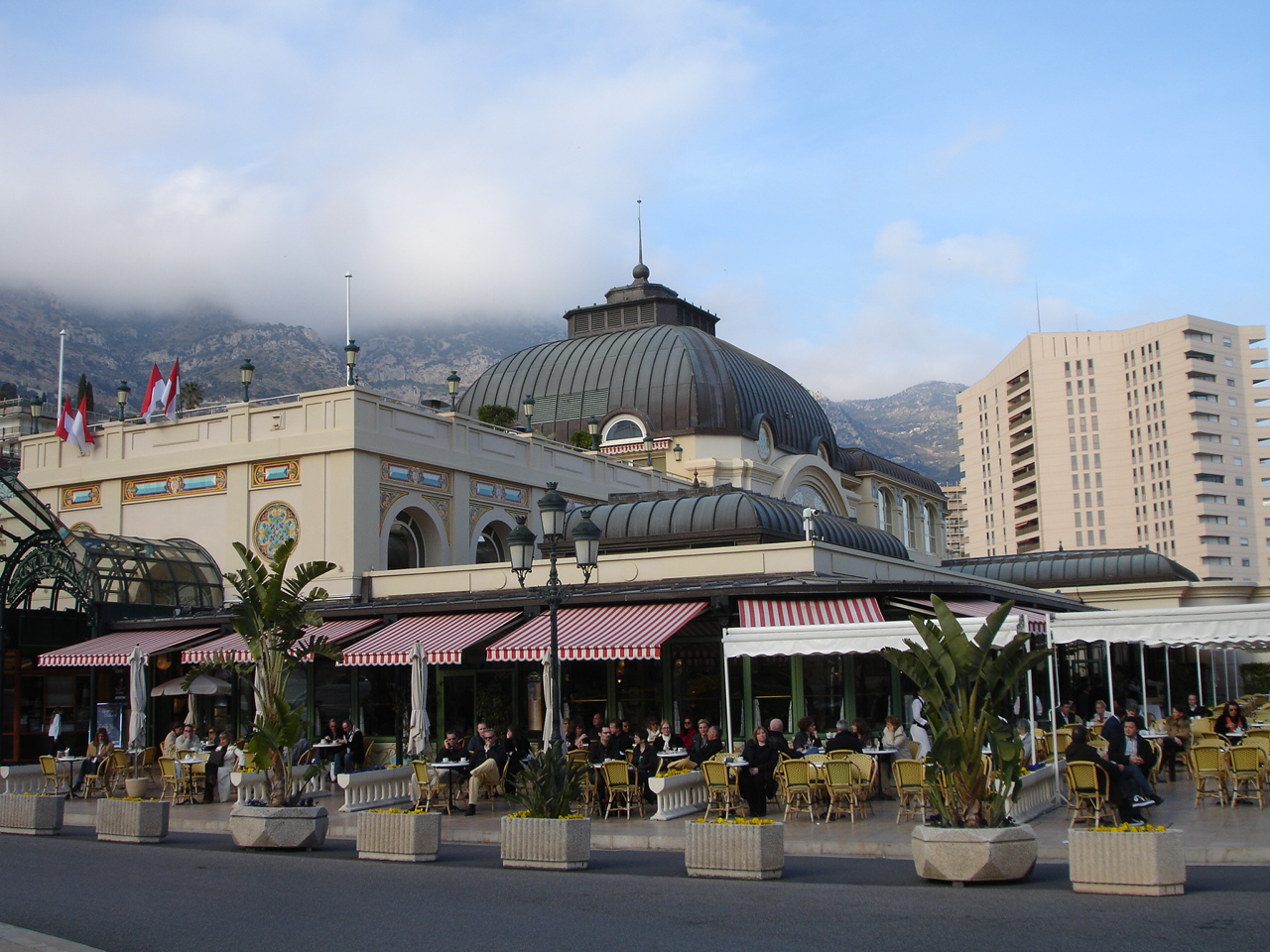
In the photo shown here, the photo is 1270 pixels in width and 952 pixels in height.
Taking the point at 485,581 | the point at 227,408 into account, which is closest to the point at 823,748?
the point at 485,581

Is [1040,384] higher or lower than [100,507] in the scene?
higher

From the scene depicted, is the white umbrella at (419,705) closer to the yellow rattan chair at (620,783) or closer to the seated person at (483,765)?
the seated person at (483,765)

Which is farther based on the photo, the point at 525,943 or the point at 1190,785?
the point at 1190,785

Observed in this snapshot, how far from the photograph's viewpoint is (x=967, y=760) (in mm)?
11531

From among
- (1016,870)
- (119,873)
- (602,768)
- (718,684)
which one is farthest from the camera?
(718,684)

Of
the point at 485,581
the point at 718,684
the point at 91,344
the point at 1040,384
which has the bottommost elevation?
the point at 718,684

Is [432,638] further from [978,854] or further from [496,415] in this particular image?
[496,415]

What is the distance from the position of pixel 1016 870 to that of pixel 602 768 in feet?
25.8

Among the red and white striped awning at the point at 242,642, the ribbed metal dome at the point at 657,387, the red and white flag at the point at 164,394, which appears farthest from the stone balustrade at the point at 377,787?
the ribbed metal dome at the point at 657,387

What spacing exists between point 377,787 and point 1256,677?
33671 millimetres

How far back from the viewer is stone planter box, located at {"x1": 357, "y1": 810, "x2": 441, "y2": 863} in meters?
14.0

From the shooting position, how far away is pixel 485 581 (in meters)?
26.7

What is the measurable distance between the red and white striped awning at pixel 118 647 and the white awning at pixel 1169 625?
1786 centimetres

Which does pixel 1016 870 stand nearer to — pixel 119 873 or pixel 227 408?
pixel 119 873
